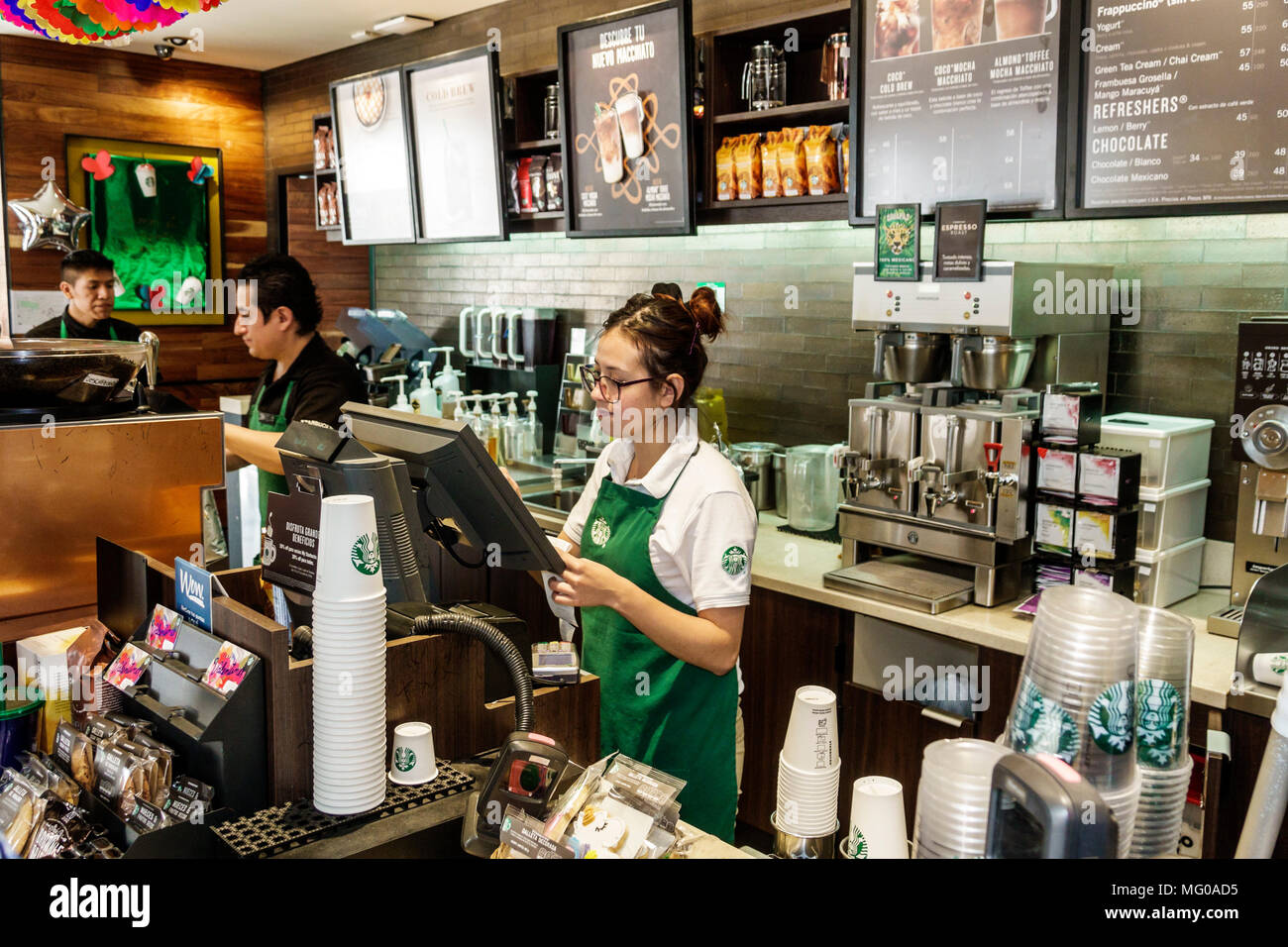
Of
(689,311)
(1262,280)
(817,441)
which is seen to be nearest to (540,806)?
(689,311)

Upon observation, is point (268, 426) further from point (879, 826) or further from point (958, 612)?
point (879, 826)

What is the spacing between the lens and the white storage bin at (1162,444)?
2.83 m

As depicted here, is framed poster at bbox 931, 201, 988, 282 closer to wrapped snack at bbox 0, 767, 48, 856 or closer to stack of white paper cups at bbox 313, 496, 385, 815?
stack of white paper cups at bbox 313, 496, 385, 815

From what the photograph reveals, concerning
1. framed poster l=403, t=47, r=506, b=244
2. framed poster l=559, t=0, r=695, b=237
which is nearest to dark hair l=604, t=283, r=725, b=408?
framed poster l=559, t=0, r=695, b=237

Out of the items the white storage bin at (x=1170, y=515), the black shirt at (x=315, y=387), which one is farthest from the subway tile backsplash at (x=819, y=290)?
the black shirt at (x=315, y=387)

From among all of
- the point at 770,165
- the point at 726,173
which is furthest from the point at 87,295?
the point at 770,165

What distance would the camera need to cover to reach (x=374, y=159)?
5438 millimetres

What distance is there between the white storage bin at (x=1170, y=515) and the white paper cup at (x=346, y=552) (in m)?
2.24

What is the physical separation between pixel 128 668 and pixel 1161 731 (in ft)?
4.70

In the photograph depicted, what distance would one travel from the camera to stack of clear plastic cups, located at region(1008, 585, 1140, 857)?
1.02 metres

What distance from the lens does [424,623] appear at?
1563mm

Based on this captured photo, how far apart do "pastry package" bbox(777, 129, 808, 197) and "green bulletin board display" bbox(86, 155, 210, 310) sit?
173 inches

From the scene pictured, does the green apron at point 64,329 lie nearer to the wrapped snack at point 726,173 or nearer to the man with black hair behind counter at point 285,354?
the man with black hair behind counter at point 285,354
